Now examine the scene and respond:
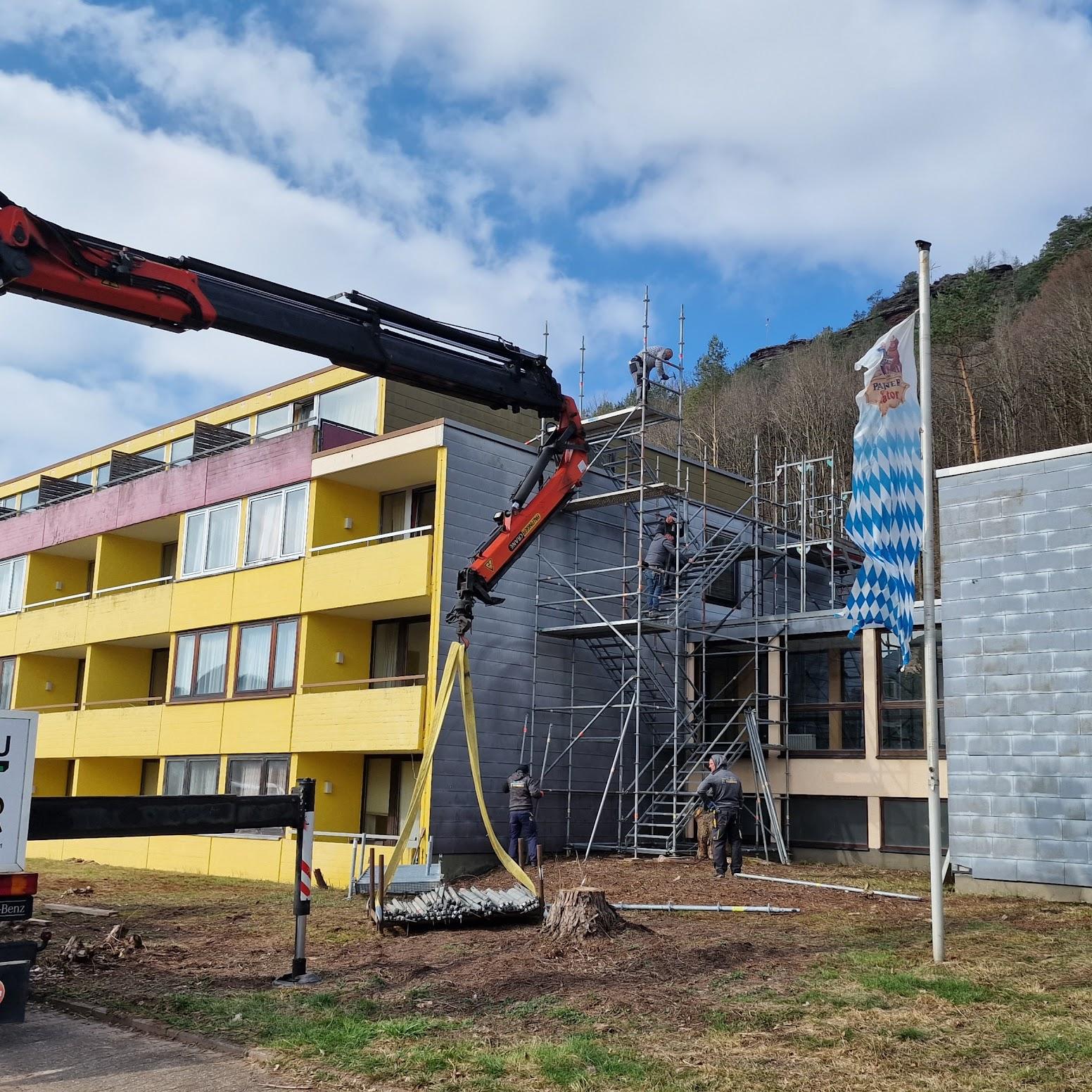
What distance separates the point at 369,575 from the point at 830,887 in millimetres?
9673

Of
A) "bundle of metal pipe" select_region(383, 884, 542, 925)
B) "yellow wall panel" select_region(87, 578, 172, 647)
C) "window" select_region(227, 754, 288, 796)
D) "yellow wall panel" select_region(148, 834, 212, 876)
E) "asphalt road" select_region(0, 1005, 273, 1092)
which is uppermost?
"yellow wall panel" select_region(87, 578, 172, 647)

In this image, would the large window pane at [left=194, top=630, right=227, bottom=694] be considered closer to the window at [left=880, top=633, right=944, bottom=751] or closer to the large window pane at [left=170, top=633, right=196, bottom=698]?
the large window pane at [left=170, top=633, right=196, bottom=698]

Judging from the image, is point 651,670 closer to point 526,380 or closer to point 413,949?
point 526,380

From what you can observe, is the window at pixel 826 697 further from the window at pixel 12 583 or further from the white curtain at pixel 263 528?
the window at pixel 12 583

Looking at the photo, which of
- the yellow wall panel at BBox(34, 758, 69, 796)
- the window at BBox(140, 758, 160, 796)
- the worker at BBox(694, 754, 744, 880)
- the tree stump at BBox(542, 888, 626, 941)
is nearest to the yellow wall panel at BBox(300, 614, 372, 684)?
the worker at BBox(694, 754, 744, 880)

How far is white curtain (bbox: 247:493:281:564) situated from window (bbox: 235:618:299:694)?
146cm

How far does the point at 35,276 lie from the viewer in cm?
1126

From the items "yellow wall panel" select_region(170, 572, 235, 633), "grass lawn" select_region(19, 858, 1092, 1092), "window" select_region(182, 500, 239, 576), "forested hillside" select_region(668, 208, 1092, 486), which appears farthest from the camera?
"forested hillside" select_region(668, 208, 1092, 486)

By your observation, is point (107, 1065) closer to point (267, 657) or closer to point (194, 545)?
point (267, 657)

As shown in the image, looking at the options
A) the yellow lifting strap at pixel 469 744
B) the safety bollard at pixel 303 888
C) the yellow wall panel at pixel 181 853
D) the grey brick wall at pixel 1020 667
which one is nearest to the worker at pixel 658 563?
the grey brick wall at pixel 1020 667

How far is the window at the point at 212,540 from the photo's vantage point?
83.0 feet

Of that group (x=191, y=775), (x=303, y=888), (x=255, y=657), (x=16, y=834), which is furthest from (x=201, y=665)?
(x=16, y=834)

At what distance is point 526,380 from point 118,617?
614 inches

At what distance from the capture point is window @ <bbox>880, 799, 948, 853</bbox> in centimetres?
1964
